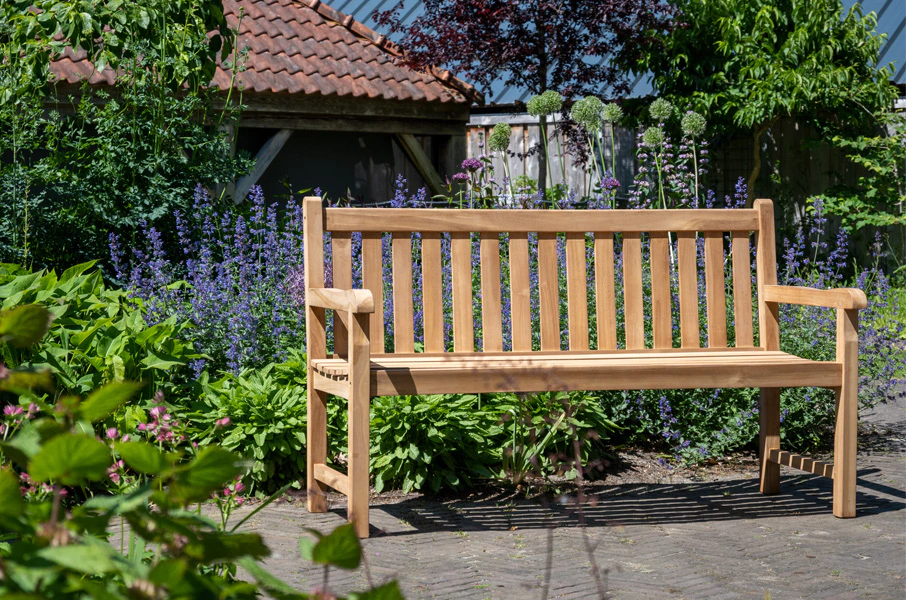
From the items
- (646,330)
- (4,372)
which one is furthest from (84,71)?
(4,372)

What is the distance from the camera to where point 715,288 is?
391 centimetres

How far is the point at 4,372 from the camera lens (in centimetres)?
76

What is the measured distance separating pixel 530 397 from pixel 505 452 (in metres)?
0.28

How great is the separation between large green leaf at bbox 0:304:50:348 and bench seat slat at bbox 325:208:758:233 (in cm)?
272

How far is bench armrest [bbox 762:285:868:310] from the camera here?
11.0 ft

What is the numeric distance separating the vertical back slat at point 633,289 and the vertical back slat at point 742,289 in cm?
39

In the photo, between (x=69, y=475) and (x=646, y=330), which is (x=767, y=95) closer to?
(x=646, y=330)

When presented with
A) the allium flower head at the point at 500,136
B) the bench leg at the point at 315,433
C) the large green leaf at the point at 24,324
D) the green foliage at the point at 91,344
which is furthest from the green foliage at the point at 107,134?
the large green leaf at the point at 24,324

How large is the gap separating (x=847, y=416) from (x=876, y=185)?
7.24 meters

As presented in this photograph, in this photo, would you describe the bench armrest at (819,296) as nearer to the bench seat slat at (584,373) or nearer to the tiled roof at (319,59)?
the bench seat slat at (584,373)

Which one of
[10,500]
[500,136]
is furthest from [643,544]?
[500,136]

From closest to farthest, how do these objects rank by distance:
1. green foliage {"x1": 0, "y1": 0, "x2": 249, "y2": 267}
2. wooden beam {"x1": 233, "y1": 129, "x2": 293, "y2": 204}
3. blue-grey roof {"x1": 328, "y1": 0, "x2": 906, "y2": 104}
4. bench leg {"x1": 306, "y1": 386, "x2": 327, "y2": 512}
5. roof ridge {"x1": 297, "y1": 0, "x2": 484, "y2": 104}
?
bench leg {"x1": 306, "y1": 386, "x2": 327, "y2": 512}, green foliage {"x1": 0, "y1": 0, "x2": 249, "y2": 267}, wooden beam {"x1": 233, "y1": 129, "x2": 293, "y2": 204}, roof ridge {"x1": 297, "y1": 0, "x2": 484, "y2": 104}, blue-grey roof {"x1": 328, "y1": 0, "x2": 906, "y2": 104}

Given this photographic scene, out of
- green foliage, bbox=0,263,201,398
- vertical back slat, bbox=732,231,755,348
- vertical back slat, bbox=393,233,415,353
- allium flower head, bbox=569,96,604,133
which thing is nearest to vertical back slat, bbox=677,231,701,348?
vertical back slat, bbox=732,231,755,348

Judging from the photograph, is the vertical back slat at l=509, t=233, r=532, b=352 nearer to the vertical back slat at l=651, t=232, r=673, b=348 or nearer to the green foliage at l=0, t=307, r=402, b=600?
the vertical back slat at l=651, t=232, r=673, b=348
